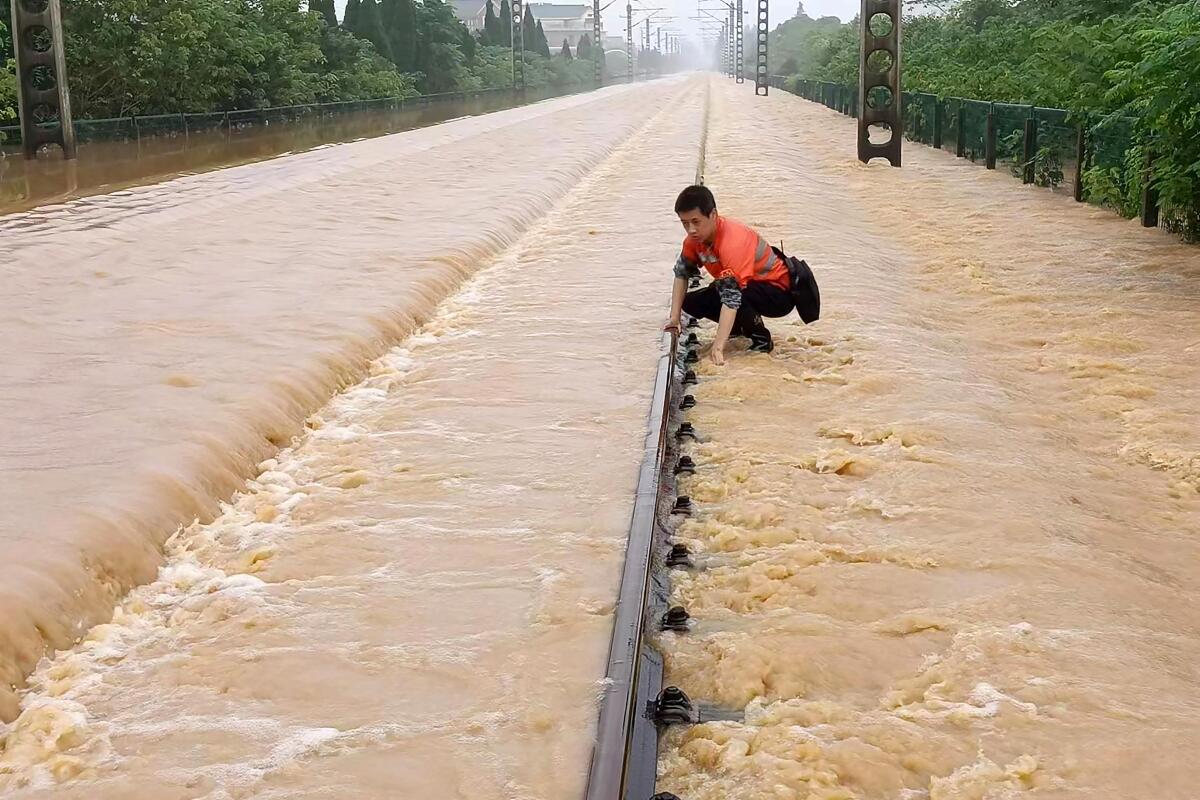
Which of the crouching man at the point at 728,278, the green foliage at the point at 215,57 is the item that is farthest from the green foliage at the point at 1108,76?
the green foliage at the point at 215,57

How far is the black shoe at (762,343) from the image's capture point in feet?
26.0

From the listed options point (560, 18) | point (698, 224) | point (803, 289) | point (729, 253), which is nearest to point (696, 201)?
point (698, 224)

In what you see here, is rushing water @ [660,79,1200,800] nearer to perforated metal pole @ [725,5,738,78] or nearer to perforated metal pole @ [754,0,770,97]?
perforated metal pole @ [754,0,770,97]

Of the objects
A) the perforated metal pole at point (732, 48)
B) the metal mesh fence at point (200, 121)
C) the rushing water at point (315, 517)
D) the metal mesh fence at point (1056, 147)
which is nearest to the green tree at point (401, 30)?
the metal mesh fence at point (200, 121)

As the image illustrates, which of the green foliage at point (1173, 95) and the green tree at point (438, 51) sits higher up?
the green tree at point (438, 51)

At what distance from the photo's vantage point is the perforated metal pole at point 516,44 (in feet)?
209

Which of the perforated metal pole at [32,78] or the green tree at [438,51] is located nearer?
the perforated metal pole at [32,78]

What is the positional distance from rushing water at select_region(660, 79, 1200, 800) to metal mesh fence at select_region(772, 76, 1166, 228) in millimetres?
3205

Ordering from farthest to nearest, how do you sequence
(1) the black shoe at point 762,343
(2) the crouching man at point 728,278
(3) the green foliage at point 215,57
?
1. (3) the green foliage at point 215,57
2. (1) the black shoe at point 762,343
3. (2) the crouching man at point 728,278

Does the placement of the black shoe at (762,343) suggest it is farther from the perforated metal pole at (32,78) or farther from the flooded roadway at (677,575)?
the perforated metal pole at (32,78)

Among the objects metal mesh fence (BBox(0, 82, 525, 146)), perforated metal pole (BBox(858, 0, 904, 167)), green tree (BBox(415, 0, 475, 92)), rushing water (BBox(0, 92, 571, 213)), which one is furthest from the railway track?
green tree (BBox(415, 0, 475, 92))

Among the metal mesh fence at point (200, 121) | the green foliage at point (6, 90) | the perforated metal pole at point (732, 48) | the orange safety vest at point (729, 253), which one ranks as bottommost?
the orange safety vest at point (729, 253)

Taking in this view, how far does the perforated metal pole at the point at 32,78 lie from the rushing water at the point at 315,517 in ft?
44.3

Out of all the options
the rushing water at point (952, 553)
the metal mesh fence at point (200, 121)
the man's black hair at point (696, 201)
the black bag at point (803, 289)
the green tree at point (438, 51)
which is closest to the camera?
the rushing water at point (952, 553)
